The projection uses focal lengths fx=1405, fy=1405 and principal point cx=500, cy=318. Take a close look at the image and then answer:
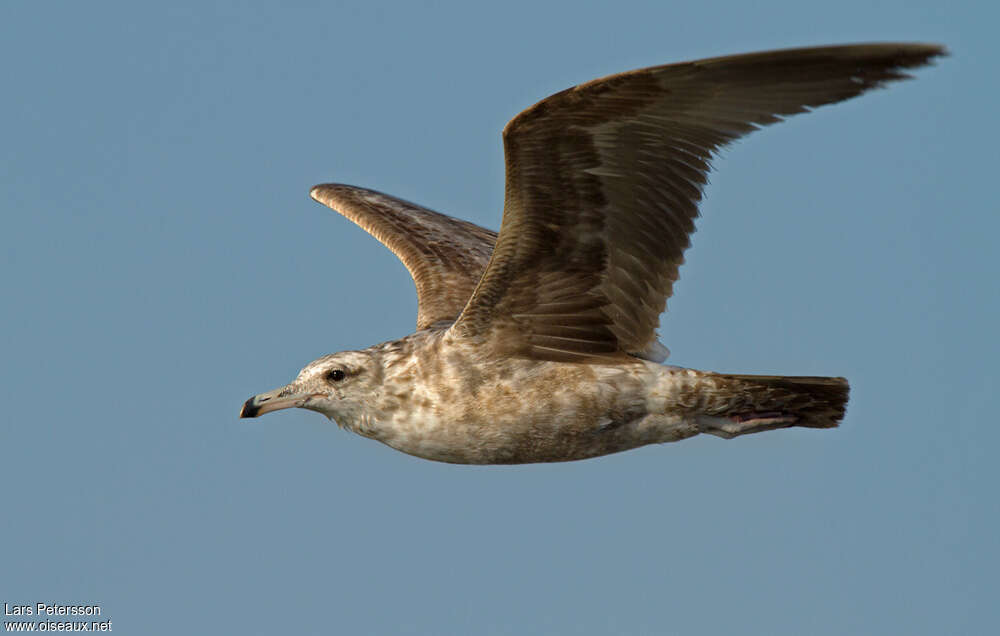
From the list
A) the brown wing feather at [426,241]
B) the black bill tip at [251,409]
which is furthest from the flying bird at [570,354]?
the brown wing feather at [426,241]

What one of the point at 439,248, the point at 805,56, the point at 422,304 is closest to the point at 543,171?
the point at 805,56

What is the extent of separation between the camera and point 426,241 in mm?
14617

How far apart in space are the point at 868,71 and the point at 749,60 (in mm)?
717

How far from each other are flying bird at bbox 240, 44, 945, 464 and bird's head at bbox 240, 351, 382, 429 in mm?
11

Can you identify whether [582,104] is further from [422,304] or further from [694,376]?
[422,304]

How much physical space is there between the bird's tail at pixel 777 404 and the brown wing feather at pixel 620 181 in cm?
83

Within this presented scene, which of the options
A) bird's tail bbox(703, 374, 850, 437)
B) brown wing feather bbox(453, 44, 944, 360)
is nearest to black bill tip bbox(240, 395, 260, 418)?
brown wing feather bbox(453, 44, 944, 360)

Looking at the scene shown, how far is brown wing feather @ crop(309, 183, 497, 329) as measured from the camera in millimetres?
13320

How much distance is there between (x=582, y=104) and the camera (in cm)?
941

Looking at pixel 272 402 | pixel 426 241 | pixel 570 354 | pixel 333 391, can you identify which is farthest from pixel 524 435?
pixel 426 241

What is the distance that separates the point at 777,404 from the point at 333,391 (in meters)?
3.58

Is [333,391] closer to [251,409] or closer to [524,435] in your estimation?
[251,409]

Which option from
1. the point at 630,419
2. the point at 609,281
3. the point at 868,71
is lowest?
the point at 630,419

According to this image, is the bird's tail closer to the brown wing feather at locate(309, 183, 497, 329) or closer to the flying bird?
the flying bird
